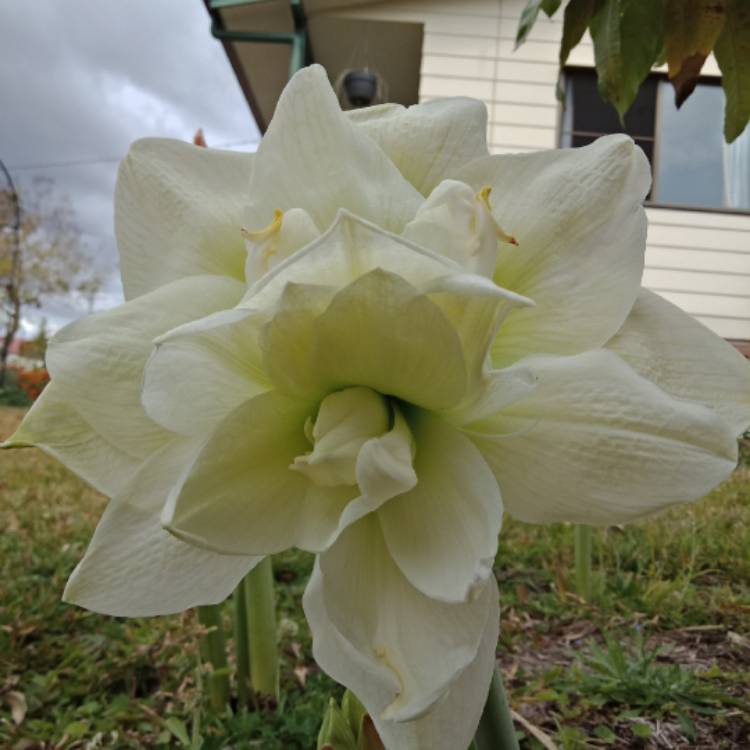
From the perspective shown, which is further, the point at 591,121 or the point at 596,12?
the point at 591,121

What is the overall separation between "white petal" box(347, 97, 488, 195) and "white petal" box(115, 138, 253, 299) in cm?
9

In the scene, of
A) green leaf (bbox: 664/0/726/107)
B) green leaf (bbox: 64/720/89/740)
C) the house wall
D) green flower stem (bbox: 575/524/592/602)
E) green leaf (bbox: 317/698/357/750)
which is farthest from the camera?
the house wall

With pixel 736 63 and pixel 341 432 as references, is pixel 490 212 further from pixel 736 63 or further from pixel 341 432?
pixel 736 63

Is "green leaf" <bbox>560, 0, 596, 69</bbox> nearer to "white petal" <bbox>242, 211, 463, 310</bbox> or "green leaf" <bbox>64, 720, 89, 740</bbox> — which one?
"white petal" <bbox>242, 211, 463, 310</bbox>

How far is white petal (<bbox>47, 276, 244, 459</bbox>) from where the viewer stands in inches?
14.2

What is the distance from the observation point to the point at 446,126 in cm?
40

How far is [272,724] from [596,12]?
3.49ft

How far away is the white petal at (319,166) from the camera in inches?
15.2

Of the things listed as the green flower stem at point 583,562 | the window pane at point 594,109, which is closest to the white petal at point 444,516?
the green flower stem at point 583,562

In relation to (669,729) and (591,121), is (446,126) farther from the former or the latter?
(591,121)

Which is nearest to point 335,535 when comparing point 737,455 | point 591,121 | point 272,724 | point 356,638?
point 356,638

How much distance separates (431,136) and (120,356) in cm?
20

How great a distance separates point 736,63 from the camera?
0.89m

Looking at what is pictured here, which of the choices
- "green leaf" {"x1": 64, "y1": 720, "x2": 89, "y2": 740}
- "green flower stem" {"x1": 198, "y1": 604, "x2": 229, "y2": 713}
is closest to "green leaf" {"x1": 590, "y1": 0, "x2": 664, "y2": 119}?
"green flower stem" {"x1": 198, "y1": 604, "x2": 229, "y2": 713}
